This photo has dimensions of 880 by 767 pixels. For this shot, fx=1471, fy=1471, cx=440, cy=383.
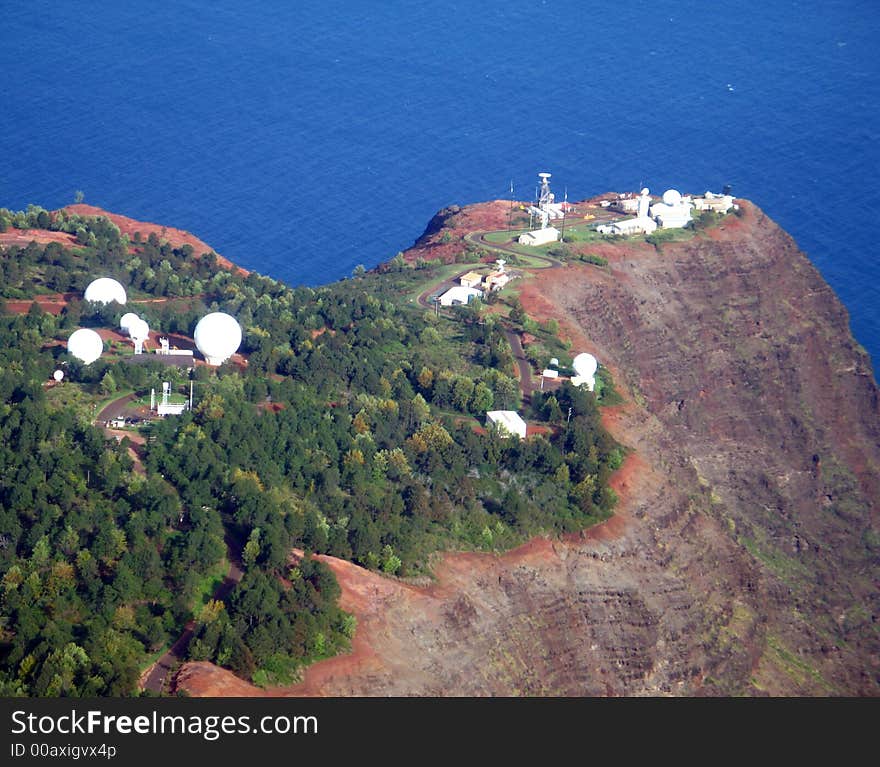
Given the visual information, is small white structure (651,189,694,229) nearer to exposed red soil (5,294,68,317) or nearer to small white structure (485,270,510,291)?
small white structure (485,270,510,291)

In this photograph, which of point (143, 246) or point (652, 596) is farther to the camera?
point (143, 246)

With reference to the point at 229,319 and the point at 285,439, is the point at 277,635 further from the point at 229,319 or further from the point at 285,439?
the point at 229,319

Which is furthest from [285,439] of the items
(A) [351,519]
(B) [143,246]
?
(B) [143,246]

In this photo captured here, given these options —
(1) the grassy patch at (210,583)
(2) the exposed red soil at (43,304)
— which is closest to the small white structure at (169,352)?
(2) the exposed red soil at (43,304)

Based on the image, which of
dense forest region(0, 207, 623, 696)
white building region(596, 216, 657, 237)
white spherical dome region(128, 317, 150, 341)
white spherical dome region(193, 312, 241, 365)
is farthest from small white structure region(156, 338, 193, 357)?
white building region(596, 216, 657, 237)

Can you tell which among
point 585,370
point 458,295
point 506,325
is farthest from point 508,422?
point 458,295

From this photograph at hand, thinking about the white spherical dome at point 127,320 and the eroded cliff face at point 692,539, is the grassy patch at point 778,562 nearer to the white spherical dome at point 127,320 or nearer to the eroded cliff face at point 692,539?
the eroded cliff face at point 692,539

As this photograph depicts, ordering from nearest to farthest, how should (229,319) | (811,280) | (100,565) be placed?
(100,565) < (229,319) < (811,280)
